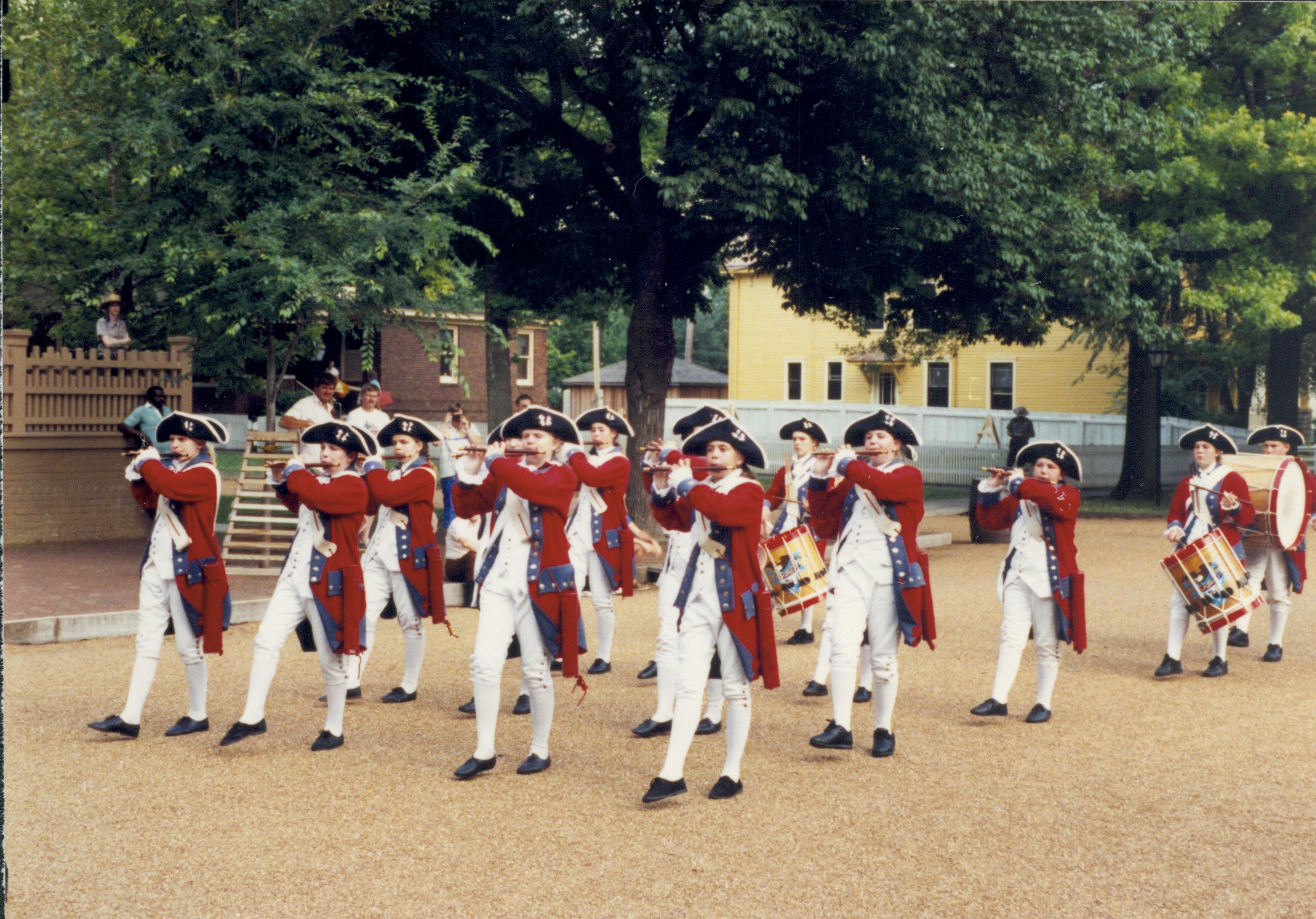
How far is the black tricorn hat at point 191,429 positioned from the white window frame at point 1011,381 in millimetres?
34771

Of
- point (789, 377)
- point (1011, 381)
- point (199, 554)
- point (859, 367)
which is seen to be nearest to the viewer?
point (199, 554)

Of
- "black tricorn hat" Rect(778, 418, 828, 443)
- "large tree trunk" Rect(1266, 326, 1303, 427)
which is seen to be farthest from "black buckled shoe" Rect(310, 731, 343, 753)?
"large tree trunk" Rect(1266, 326, 1303, 427)

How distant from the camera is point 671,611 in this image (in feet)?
23.0

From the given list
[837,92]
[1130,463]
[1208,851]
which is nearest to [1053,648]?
[1208,851]

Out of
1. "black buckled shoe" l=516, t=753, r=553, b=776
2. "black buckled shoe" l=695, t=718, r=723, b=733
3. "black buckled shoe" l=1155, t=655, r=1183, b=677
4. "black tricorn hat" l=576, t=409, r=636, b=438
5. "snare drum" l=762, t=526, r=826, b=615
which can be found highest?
"black tricorn hat" l=576, t=409, r=636, b=438

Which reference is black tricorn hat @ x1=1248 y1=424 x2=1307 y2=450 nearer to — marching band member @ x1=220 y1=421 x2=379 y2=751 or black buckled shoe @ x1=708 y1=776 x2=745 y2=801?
black buckled shoe @ x1=708 y1=776 x2=745 y2=801

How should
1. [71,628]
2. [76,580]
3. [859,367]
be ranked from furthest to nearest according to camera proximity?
[859,367] → [76,580] → [71,628]

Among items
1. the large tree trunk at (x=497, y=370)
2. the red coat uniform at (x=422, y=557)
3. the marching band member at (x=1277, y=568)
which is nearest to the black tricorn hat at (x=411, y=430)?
the red coat uniform at (x=422, y=557)

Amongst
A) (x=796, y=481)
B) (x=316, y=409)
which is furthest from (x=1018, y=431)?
(x=796, y=481)

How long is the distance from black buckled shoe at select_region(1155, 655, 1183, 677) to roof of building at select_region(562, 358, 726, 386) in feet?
132

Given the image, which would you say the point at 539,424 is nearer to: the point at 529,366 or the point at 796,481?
the point at 796,481

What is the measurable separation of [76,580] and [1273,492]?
453 inches

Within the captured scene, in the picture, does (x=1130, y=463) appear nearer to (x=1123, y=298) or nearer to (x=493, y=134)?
(x=1123, y=298)

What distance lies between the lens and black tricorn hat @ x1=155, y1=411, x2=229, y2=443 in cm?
741
